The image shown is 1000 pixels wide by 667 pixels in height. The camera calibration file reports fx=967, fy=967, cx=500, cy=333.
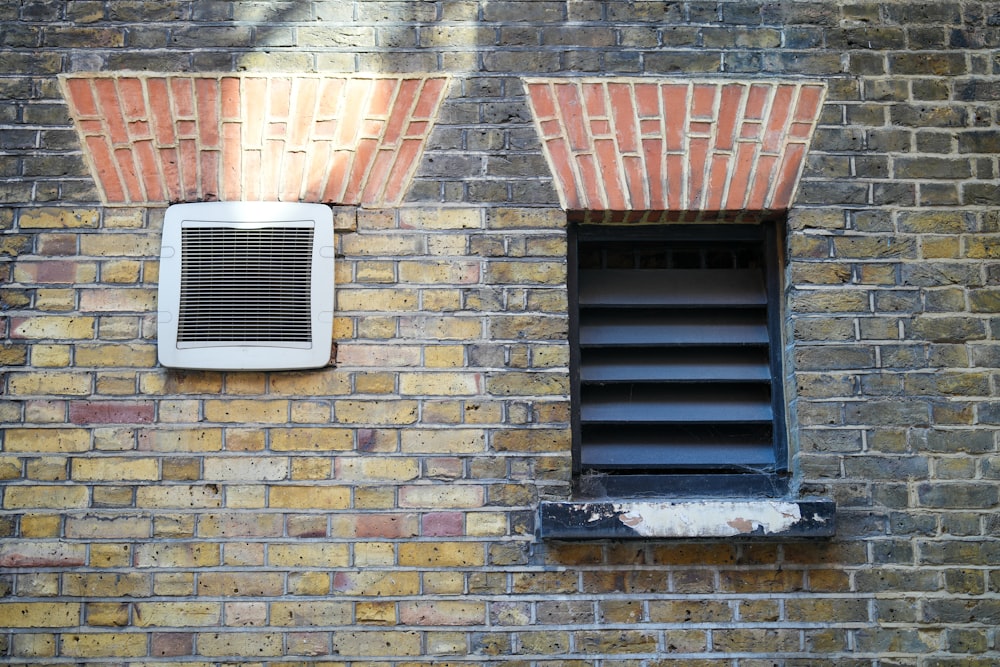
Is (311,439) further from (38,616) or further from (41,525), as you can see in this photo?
(38,616)

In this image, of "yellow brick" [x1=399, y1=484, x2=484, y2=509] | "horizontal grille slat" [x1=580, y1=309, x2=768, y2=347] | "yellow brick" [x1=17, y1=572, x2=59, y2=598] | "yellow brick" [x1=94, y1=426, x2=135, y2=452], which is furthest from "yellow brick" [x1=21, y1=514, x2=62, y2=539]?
"horizontal grille slat" [x1=580, y1=309, x2=768, y2=347]

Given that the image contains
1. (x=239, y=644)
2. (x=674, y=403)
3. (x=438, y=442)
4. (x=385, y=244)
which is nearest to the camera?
(x=239, y=644)

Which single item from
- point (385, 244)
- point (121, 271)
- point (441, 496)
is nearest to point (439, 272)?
point (385, 244)

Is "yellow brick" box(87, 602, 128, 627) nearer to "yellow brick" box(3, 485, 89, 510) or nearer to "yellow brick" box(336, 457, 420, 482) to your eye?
"yellow brick" box(3, 485, 89, 510)

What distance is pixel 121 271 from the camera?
3.13m

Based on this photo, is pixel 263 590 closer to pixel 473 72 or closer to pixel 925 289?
pixel 473 72

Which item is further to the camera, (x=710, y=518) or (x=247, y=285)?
(x=247, y=285)

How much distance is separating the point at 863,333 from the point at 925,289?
262 millimetres

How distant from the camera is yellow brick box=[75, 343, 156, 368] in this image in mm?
3084

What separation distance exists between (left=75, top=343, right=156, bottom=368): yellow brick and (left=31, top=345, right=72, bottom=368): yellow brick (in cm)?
4

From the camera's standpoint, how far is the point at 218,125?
316 centimetres

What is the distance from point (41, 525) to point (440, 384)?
1315 mm

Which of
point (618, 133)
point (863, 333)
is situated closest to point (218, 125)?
point (618, 133)

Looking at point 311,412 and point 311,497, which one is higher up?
point 311,412
